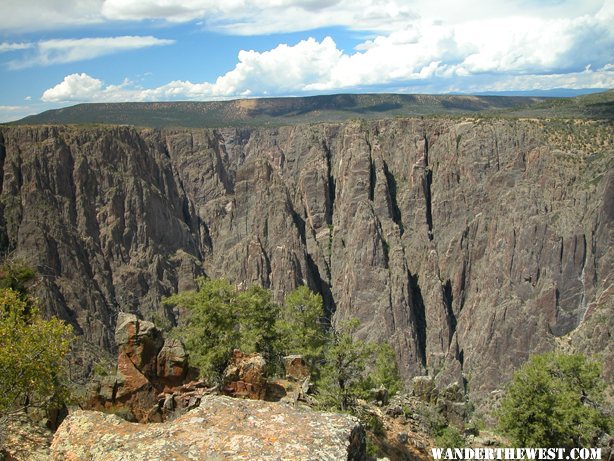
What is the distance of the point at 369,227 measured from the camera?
136 metres

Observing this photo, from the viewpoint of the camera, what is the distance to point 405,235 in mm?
140625

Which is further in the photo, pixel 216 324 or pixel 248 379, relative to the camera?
pixel 216 324

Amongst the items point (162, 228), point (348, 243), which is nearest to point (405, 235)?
point (348, 243)

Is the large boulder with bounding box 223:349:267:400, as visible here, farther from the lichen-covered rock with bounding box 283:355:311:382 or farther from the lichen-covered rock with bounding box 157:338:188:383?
the lichen-covered rock with bounding box 283:355:311:382

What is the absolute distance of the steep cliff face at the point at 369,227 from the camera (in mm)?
107625

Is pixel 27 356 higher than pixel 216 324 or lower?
higher

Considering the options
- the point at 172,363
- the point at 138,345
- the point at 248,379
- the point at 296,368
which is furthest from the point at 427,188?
the point at 138,345

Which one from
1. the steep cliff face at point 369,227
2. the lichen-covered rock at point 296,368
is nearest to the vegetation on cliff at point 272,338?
the lichen-covered rock at point 296,368

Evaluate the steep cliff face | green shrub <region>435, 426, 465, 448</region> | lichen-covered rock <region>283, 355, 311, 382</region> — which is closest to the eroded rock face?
lichen-covered rock <region>283, 355, 311, 382</region>

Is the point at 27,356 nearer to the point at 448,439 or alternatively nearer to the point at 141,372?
the point at 141,372

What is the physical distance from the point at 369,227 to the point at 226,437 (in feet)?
406

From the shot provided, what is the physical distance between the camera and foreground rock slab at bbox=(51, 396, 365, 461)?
12871mm

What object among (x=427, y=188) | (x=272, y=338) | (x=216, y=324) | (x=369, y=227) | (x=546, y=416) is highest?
(x=216, y=324)

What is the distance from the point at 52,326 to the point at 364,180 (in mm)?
127278
